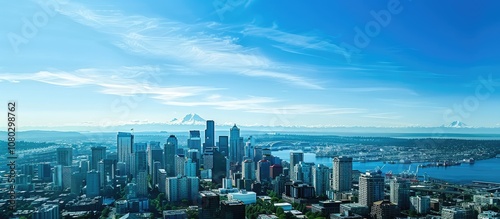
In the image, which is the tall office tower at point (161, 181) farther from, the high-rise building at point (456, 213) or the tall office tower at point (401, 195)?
the high-rise building at point (456, 213)

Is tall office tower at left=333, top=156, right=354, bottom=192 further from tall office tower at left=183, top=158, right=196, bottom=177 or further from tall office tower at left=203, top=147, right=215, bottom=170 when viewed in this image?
tall office tower at left=203, top=147, right=215, bottom=170

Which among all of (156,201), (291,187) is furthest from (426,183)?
(156,201)

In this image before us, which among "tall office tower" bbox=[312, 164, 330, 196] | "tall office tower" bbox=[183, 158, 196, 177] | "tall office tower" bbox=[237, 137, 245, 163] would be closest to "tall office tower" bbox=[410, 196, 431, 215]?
"tall office tower" bbox=[312, 164, 330, 196]

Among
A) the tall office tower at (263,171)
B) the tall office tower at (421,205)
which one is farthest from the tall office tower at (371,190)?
the tall office tower at (263,171)

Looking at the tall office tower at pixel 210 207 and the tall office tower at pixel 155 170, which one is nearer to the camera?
the tall office tower at pixel 210 207

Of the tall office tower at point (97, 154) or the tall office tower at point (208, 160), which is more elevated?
the tall office tower at point (97, 154)

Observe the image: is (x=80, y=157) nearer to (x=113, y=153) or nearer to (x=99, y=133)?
(x=113, y=153)

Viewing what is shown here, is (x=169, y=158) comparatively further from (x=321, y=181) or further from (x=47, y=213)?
(x=47, y=213)
